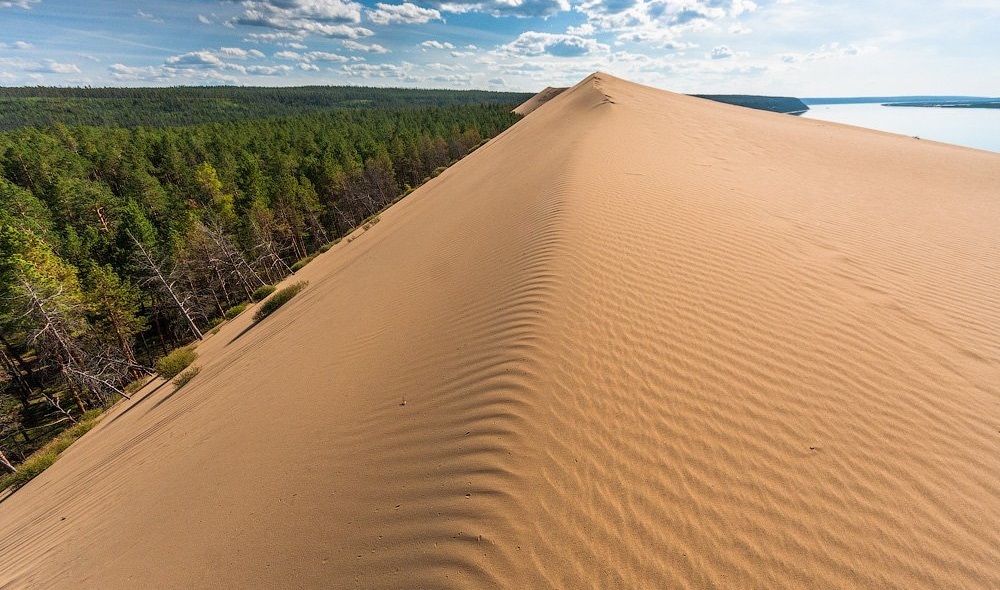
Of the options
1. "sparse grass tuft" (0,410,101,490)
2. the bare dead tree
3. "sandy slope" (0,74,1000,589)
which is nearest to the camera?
"sandy slope" (0,74,1000,589)

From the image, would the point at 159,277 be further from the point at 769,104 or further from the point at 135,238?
the point at 769,104

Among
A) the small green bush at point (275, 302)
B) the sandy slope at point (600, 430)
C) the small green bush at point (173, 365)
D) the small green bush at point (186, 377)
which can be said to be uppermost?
the sandy slope at point (600, 430)

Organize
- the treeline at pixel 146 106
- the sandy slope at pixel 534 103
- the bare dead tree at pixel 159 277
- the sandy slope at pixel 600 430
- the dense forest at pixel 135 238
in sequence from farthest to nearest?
the sandy slope at pixel 534 103 < the treeline at pixel 146 106 < the bare dead tree at pixel 159 277 < the dense forest at pixel 135 238 < the sandy slope at pixel 600 430

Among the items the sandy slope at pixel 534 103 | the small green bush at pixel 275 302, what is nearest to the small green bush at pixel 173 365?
the small green bush at pixel 275 302

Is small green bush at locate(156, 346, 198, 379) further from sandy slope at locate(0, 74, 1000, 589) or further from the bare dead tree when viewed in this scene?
the bare dead tree

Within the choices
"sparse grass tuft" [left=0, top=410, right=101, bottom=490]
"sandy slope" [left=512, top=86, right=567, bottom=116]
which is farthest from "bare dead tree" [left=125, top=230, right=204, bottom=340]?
"sandy slope" [left=512, top=86, right=567, bottom=116]

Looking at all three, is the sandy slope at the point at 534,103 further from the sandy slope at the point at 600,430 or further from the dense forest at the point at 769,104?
the sandy slope at the point at 600,430

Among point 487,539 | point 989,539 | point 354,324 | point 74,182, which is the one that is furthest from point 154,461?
point 74,182
